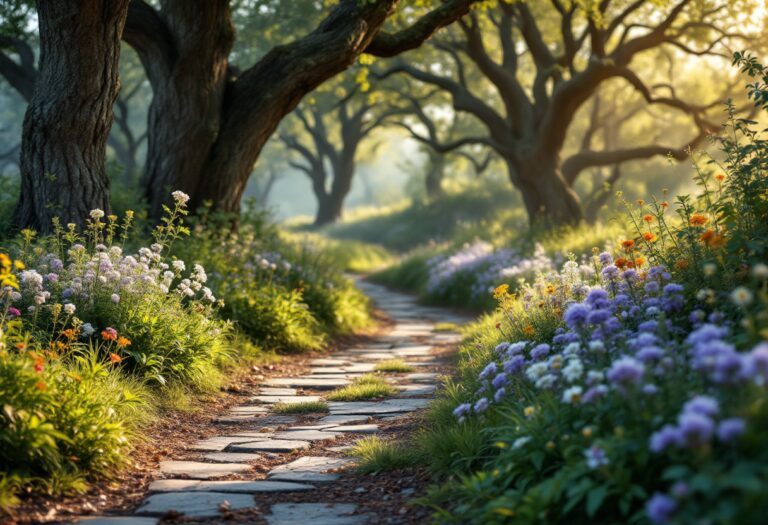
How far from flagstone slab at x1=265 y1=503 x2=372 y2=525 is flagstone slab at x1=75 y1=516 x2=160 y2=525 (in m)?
0.59

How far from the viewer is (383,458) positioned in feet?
14.9

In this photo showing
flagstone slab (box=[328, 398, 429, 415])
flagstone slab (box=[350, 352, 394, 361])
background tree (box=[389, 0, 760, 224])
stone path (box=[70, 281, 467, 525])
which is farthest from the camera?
background tree (box=[389, 0, 760, 224])

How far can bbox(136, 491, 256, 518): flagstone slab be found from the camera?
12.4 ft

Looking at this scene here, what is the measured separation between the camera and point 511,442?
3816mm

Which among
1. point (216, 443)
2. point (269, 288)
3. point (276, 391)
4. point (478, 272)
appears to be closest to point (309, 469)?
point (216, 443)

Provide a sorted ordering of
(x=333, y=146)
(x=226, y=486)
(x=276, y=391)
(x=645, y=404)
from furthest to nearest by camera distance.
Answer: (x=333, y=146) → (x=276, y=391) → (x=226, y=486) → (x=645, y=404)

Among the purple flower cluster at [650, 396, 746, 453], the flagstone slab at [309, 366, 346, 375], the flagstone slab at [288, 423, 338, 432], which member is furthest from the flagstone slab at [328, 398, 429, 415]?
the purple flower cluster at [650, 396, 746, 453]

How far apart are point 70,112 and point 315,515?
514 centimetres

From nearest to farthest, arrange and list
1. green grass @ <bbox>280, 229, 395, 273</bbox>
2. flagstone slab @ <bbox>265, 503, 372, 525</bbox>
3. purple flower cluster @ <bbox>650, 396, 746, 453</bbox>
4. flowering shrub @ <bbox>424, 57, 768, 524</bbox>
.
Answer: purple flower cluster @ <bbox>650, 396, 746, 453</bbox> < flowering shrub @ <bbox>424, 57, 768, 524</bbox> < flagstone slab @ <bbox>265, 503, 372, 525</bbox> < green grass @ <bbox>280, 229, 395, 273</bbox>

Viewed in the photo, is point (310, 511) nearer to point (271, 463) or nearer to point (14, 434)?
point (271, 463)

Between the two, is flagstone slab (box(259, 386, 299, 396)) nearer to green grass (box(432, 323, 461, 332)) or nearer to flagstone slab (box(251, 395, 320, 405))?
flagstone slab (box(251, 395, 320, 405))

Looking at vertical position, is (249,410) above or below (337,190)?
below

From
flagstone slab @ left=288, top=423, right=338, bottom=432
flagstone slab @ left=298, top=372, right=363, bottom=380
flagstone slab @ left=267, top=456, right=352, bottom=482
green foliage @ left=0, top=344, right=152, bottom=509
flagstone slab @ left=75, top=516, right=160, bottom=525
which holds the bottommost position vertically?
flagstone slab @ left=298, top=372, right=363, bottom=380

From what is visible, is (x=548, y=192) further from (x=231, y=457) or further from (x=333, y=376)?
(x=231, y=457)
